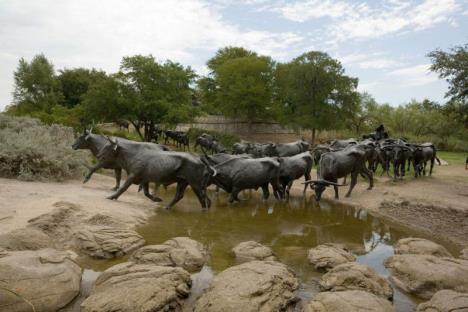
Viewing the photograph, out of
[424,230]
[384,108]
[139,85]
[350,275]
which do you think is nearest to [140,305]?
[350,275]

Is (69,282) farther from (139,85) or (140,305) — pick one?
(139,85)

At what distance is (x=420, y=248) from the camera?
7.57 meters

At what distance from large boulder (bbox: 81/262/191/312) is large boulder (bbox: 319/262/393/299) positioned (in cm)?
218

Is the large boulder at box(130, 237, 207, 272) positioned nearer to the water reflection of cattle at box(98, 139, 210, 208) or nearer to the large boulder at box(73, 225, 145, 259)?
the large boulder at box(73, 225, 145, 259)

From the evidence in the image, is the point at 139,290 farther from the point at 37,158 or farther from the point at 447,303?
the point at 37,158

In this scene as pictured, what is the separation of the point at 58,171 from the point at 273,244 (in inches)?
348

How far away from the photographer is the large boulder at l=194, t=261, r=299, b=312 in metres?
4.61

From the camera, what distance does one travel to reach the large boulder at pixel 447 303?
4.48 m

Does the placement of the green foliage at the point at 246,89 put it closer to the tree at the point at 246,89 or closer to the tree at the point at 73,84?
the tree at the point at 246,89

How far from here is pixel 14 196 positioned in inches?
376

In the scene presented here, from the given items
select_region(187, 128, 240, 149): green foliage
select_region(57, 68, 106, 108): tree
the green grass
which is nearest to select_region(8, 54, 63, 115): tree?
select_region(57, 68, 106, 108): tree

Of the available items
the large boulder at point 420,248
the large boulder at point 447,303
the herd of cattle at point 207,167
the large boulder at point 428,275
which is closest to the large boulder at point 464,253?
the large boulder at point 420,248

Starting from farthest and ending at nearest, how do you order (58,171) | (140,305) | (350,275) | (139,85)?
(139,85) < (58,171) < (350,275) < (140,305)

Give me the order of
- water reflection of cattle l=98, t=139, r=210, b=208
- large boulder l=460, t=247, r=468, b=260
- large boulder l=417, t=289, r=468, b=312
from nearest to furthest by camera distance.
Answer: large boulder l=417, t=289, r=468, b=312 → large boulder l=460, t=247, r=468, b=260 → water reflection of cattle l=98, t=139, r=210, b=208
